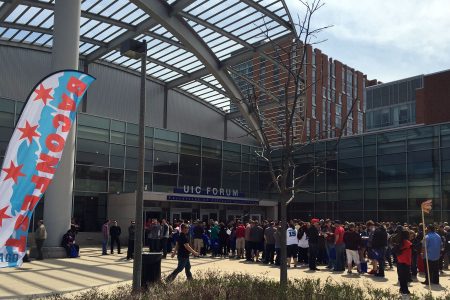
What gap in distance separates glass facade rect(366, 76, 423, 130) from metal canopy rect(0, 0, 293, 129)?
2946 centimetres

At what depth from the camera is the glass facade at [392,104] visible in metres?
61.7

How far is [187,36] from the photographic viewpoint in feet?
108

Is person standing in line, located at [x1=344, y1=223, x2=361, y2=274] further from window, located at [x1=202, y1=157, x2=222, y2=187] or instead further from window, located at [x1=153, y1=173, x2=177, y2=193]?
window, located at [x1=202, y1=157, x2=222, y2=187]

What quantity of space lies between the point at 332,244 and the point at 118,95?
26.6 metres

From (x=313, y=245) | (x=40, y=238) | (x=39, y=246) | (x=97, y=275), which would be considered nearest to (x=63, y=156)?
(x=40, y=238)

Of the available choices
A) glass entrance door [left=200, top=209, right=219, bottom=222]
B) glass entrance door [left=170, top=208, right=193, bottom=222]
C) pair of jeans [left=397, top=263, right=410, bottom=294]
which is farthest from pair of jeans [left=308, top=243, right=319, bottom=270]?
glass entrance door [left=200, top=209, right=219, bottom=222]

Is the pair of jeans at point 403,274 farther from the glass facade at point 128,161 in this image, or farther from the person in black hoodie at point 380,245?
the glass facade at point 128,161

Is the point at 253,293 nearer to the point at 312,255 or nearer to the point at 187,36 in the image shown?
the point at 312,255

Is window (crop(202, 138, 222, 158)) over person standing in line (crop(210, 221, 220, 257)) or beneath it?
over

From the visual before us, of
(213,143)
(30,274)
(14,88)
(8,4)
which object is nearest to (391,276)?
(30,274)

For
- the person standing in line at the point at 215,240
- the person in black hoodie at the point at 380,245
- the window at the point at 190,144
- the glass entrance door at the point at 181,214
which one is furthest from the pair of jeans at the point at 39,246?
the window at the point at 190,144

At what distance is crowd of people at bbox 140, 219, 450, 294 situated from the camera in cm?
1482

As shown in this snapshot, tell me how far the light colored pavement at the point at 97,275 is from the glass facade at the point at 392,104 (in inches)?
1843

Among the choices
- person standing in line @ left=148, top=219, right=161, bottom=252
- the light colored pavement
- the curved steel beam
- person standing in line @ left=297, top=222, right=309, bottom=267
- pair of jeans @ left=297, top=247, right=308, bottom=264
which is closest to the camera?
the light colored pavement
